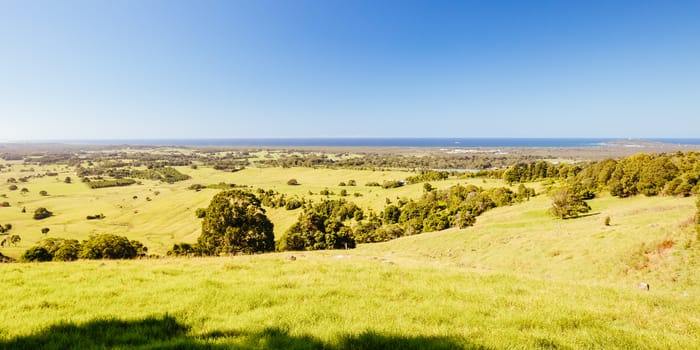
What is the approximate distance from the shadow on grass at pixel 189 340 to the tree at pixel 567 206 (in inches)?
1924

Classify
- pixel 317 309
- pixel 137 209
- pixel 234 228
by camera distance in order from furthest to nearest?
pixel 137 209, pixel 234 228, pixel 317 309

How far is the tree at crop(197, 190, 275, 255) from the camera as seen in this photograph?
136ft

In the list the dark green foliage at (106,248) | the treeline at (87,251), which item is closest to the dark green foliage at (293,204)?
the dark green foliage at (106,248)

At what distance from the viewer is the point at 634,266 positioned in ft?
70.9

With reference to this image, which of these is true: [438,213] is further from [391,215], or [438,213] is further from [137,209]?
[137,209]

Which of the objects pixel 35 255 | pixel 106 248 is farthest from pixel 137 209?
pixel 106 248

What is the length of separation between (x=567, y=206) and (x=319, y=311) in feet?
164

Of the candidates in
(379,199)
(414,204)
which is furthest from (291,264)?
(379,199)

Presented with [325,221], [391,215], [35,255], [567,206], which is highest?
[567,206]

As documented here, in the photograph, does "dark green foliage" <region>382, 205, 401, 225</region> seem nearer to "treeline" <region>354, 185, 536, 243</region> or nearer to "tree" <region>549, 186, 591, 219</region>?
"treeline" <region>354, 185, 536, 243</region>

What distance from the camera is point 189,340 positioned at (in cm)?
629

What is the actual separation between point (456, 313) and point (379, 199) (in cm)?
10626

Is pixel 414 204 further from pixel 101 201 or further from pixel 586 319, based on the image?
pixel 101 201

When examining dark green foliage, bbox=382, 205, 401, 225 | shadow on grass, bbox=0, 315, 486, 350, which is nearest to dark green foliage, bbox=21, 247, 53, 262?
shadow on grass, bbox=0, 315, 486, 350
